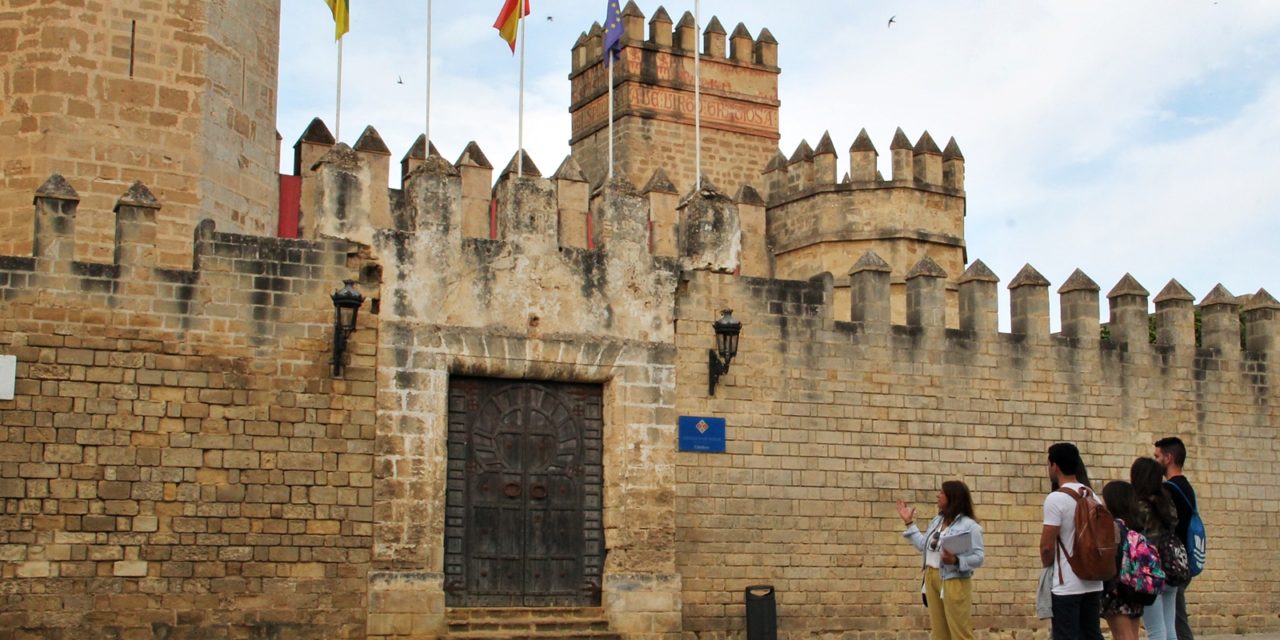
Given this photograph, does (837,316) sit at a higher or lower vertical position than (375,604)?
higher

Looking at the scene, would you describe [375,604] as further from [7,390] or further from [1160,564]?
[1160,564]

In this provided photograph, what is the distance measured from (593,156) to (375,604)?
1560 cm

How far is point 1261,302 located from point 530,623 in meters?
10.1

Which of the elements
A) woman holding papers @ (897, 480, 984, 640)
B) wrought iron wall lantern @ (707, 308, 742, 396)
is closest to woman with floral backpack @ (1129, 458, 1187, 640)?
woman holding papers @ (897, 480, 984, 640)

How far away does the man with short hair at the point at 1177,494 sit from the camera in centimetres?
986

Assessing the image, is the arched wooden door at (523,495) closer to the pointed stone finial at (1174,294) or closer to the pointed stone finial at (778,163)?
the pointed stone finial at (1174,294)

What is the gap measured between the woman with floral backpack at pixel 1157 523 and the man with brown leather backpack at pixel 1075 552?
1.51ft

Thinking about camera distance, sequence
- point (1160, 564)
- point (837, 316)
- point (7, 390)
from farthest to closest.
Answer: point (837, 316) < point (7, 390) < point (1160, 564)

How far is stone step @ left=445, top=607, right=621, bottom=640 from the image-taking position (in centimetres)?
1415

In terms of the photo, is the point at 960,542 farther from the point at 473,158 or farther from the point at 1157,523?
the point at 473,158

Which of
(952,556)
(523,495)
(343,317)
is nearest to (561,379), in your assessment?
(523,495)

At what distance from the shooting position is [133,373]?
13.3 m

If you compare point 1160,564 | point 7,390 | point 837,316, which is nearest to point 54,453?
point 7,390

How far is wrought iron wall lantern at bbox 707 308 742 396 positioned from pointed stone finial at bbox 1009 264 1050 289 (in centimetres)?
370
